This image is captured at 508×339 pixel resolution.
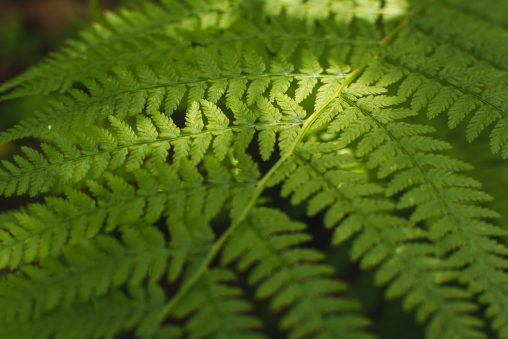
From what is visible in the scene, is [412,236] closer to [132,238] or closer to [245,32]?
[132,238]

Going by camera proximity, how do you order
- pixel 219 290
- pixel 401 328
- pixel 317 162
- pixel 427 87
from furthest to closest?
pixel 401 328, pixel 427 87, pixel 317 162, pixel 219 290

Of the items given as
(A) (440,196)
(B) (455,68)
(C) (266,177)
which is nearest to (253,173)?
(C) (266,177)

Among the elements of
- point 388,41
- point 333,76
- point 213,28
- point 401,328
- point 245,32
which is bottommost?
point 401,328

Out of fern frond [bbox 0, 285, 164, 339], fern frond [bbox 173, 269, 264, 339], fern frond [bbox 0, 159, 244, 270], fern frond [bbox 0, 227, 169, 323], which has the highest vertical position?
fern frond [bbox 0, 159, 244, 270]

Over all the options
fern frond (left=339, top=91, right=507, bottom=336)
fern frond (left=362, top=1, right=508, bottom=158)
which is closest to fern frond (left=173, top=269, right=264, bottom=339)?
fern frond (left=339, top=91, right=507, bottom=336)

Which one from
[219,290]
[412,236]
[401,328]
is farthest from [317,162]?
[401,328]

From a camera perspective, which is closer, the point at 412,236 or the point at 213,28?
the point at 412,236

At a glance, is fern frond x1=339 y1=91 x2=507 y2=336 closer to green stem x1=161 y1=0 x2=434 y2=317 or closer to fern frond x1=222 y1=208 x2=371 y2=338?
green stem x1=161 y1=0 x2=434 y2=317

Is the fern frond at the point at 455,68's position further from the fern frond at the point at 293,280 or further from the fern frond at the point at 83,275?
the fern frond at the point at 83,275
